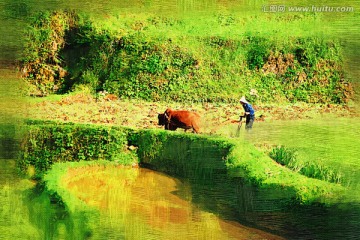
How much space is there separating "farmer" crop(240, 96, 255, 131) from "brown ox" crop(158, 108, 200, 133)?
2.98ft

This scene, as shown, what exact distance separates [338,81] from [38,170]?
15.9 feet

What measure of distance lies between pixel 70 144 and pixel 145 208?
5.50 ft

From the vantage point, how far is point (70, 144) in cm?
845

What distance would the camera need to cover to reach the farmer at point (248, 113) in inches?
331

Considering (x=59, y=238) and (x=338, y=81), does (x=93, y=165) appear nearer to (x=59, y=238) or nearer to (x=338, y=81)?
(x=59, y=238)

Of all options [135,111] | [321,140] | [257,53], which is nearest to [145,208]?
[135,111]

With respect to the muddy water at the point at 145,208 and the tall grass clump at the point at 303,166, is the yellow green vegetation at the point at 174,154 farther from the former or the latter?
the muddy water at the point at 145,208

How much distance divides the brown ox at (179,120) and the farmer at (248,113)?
909 millimetres

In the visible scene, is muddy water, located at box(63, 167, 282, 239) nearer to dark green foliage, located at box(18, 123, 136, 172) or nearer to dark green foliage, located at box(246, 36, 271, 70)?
dark green foliage, located at box(18, 123, 136, 172)

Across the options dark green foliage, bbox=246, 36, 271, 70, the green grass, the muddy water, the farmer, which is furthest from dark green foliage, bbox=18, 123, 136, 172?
dark green foliage, bbox=246, 36, 271, 70

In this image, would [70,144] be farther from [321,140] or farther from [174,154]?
[321,140]

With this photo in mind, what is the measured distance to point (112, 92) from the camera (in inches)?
363

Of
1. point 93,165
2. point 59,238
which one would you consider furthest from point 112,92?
point 59,238

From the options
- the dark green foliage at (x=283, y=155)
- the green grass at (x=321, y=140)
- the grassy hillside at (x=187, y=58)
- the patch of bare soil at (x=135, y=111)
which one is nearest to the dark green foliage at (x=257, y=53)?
the grassy hillside at (x=187, y=58)
